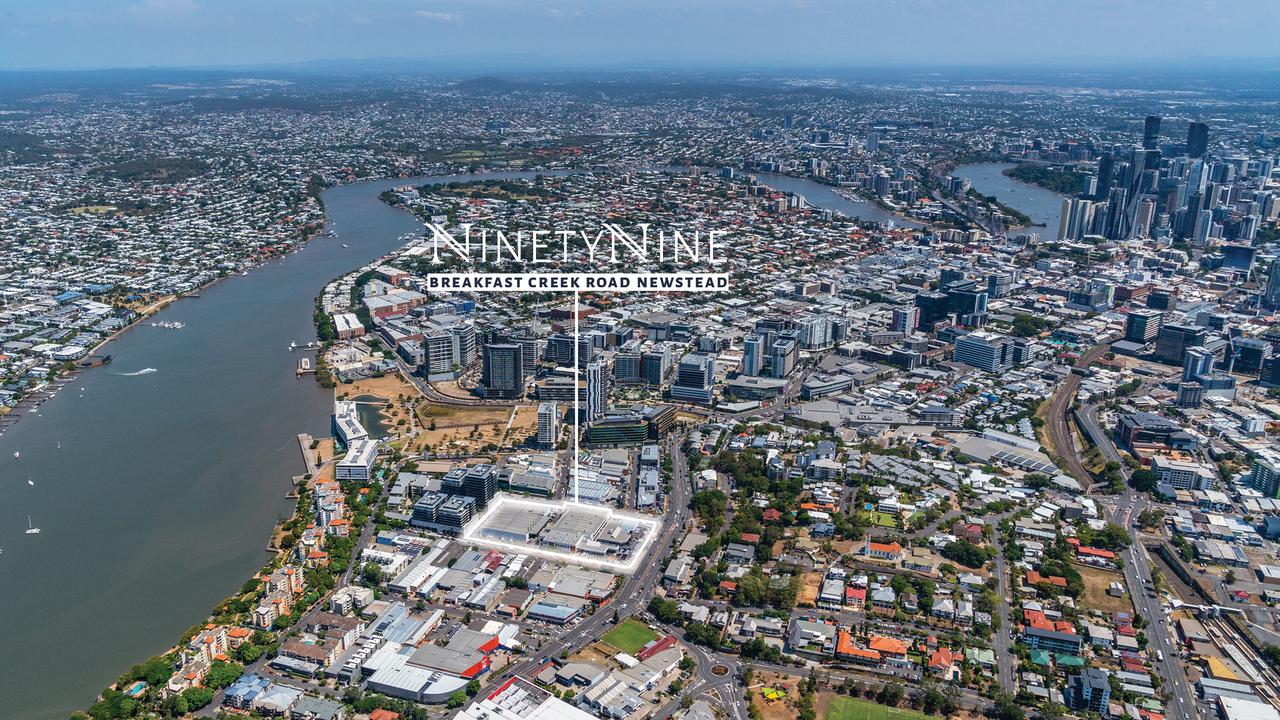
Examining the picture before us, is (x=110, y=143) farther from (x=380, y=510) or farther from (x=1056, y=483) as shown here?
(x=1056, y=483)

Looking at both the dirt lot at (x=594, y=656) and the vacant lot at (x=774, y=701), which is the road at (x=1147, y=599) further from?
the dirt lot at (x=594, y=656)

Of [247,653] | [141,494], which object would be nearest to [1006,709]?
[247,653]

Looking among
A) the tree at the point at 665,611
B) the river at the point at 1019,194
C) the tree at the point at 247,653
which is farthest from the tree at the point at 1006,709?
the river at the point at 1019,194

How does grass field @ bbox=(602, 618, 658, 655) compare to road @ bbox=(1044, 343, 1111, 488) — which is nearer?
grass field @ bbox=(602, 618, 658, 655)

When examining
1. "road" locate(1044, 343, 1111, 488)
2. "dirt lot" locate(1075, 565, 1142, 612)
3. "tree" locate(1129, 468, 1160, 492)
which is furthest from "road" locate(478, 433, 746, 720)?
"tree" locate(1129, 468, 1160, 492)

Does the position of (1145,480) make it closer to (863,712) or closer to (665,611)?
(863,712)

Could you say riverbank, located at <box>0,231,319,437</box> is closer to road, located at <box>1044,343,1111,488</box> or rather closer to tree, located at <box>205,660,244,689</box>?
tree, located at <box>205,660,244,689</box>
